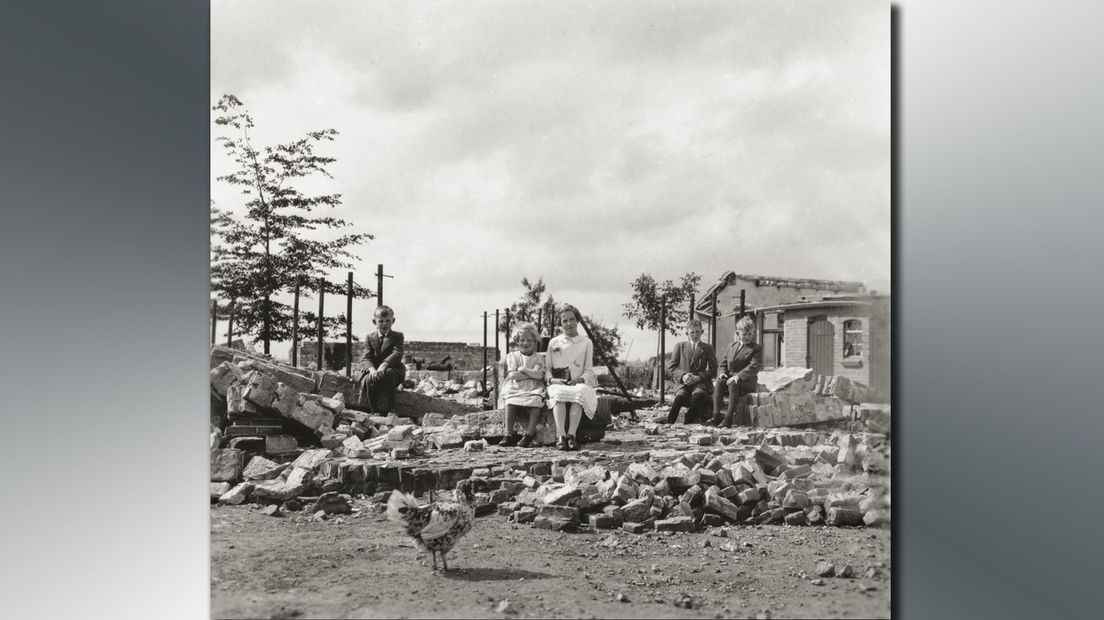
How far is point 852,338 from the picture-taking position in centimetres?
373

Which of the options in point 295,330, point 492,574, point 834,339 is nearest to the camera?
point 492,574

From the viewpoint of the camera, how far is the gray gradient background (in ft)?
10.9

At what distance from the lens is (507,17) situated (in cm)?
390

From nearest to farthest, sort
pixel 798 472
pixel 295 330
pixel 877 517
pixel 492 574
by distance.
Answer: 1. pixel 492 574
2. pixel 877 517
3. pixel 798 472
4. pixel 295 330

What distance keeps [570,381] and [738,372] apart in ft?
3.02

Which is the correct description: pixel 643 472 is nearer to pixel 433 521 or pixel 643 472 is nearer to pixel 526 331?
pixel 526 331

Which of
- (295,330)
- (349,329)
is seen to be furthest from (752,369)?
(295,330)

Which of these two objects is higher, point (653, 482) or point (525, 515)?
point (653, 482)

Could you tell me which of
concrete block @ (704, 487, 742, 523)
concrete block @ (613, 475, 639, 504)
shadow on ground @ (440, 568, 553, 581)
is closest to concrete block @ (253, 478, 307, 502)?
shadow on ground @ (440, 568, 553, 581)

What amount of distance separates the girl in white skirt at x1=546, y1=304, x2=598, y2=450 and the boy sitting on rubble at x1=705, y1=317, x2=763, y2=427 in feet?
2.28

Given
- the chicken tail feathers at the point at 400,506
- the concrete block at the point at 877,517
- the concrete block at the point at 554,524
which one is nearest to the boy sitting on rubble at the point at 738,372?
the concrete block at the point at 877,517

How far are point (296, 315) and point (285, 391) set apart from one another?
1.40 feet
